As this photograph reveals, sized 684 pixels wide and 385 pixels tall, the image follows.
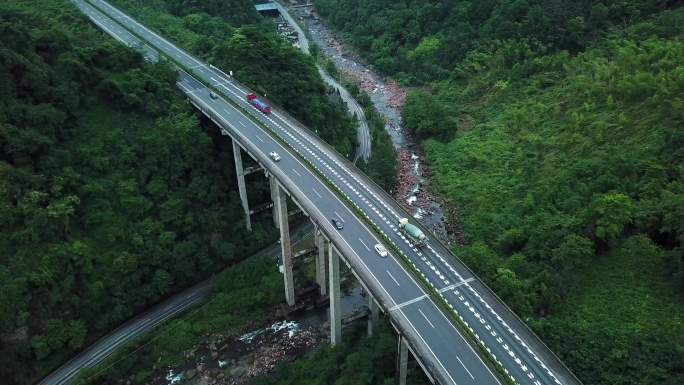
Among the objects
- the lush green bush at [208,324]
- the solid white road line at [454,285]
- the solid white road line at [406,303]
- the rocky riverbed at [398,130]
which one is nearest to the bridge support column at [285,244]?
the lush green bush at [208,324]

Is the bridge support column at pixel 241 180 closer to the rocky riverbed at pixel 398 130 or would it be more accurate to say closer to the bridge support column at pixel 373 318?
the rocky riverbed at pixel 398 130

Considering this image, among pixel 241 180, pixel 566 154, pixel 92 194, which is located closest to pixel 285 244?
pixel 241 180

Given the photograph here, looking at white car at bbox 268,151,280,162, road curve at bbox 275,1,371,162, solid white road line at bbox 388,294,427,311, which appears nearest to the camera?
solid white road line at bbox 388,294,427,311

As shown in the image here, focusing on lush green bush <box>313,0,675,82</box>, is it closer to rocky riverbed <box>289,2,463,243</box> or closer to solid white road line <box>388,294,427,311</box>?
rocky riverbed <box>289,2,463,243</box>

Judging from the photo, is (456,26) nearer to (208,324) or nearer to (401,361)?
(208,324)

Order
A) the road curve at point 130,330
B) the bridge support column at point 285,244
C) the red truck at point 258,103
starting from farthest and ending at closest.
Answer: the red truck at point 258,103 → the bridge support column at point 285,244 → the road curve at point 130,330

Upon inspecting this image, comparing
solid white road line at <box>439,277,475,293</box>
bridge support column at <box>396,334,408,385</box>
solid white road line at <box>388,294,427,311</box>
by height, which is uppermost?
solid white road line at <box>388,294,427,311</box>

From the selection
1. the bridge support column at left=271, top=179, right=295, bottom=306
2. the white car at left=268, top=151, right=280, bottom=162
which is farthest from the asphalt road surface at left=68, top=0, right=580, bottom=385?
the bridge support column at left=271, top=179, right=295, bottom=306
